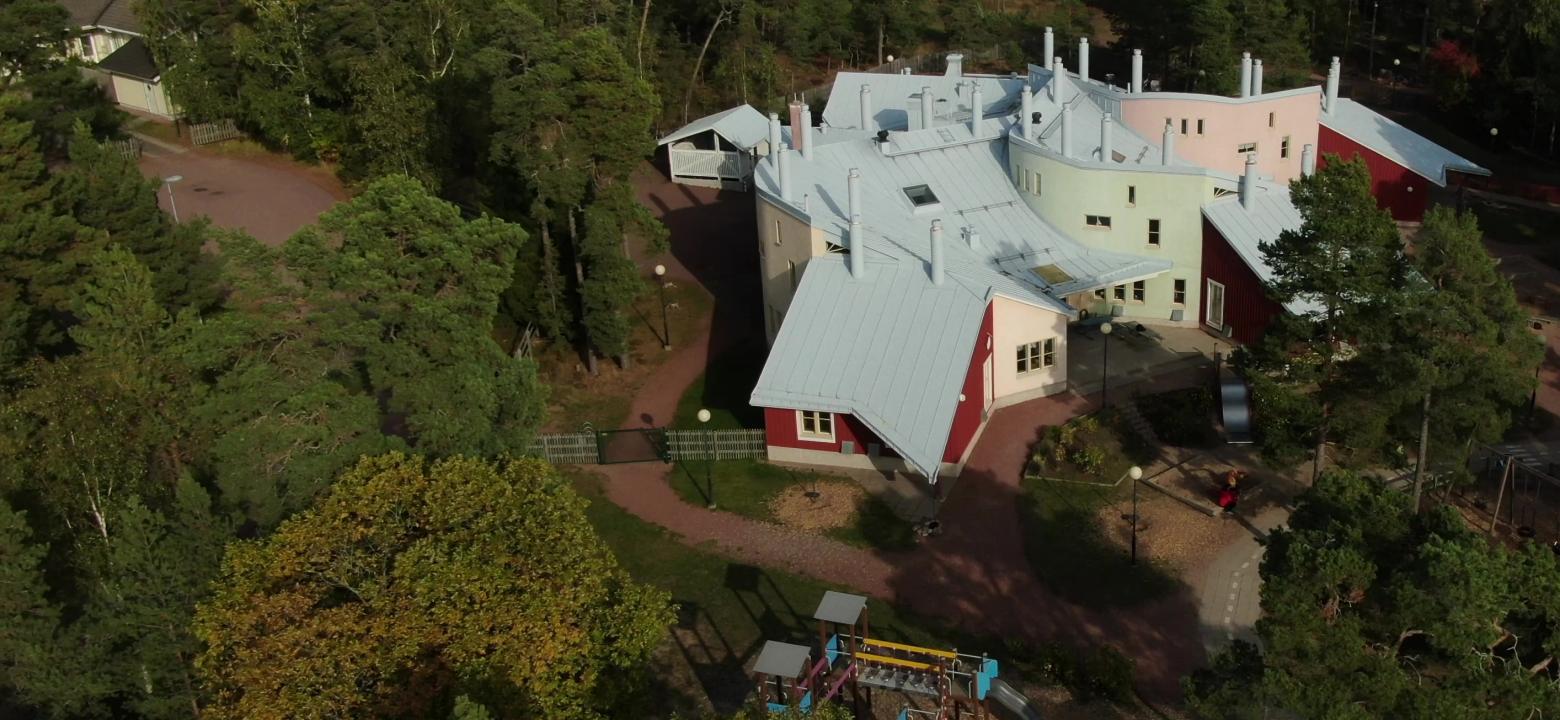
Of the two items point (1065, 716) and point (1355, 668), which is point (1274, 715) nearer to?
point (1065, 716)

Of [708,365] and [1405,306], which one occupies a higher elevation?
[1405,306]

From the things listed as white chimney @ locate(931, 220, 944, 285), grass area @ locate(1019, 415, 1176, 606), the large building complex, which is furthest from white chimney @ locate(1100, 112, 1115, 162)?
grass area @ locate(1019, 415, 1176, 606)

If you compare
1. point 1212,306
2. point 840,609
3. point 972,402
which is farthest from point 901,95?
point 840,609

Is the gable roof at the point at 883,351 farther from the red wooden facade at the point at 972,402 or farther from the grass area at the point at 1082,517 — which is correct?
the grass area at the point at 1082,517

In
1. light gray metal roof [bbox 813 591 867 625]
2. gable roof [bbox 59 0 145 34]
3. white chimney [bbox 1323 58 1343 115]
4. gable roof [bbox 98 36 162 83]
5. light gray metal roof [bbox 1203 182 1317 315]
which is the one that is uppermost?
gable roof [bbox 59 0 145 34]

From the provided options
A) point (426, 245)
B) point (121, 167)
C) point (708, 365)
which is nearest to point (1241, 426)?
point (708, 365)

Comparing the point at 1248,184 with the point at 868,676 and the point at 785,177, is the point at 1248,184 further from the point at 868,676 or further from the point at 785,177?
the point at 868,676

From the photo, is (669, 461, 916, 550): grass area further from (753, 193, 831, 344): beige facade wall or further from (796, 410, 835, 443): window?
(753, 193, 831, 344): beige facade wall
